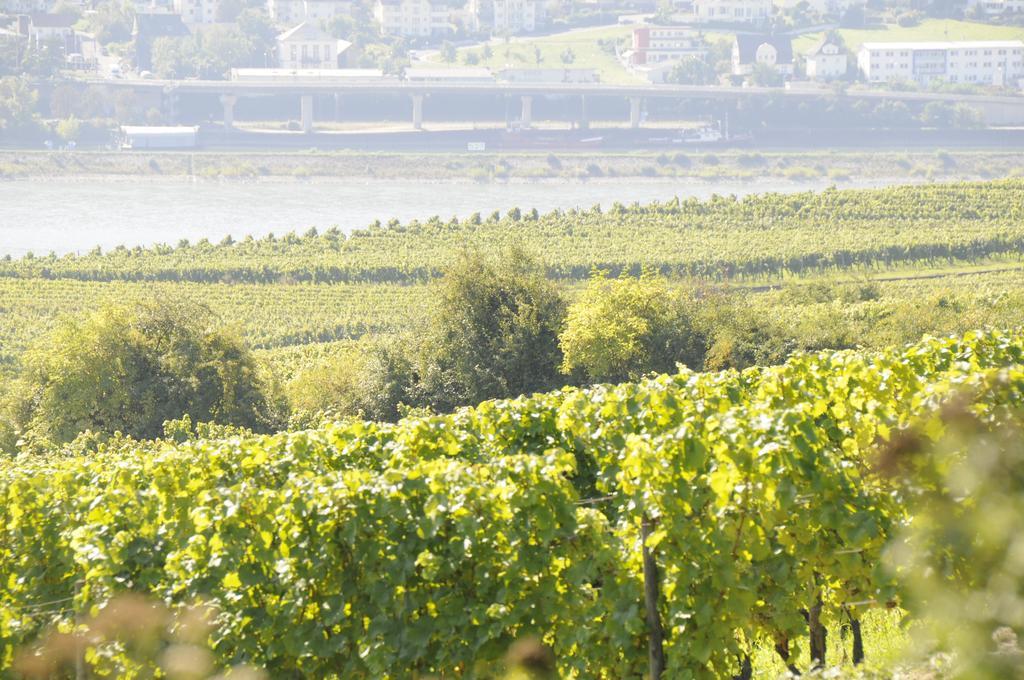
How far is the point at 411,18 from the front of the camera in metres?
177

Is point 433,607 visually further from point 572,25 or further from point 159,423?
point 572,25

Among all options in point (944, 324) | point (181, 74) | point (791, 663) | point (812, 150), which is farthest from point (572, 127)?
point (791, 663)

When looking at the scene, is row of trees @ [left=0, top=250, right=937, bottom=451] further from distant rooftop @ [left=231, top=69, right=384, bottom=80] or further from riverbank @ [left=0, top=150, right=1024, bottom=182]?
distant rooftop @ [left=231, top=69, right=384, bottom=80]

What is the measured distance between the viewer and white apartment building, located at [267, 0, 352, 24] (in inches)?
7200

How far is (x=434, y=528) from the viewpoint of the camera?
988 cm

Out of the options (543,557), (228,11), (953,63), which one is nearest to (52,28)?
(228,11)

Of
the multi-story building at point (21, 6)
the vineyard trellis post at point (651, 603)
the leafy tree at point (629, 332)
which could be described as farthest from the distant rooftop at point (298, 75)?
the vineyard trellis post at point (651, 603)

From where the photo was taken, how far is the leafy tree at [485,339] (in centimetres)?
2911

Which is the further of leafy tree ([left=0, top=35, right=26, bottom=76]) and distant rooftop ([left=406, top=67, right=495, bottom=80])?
distant rooftop ([left=406, top=67, right=495, bottom=80])

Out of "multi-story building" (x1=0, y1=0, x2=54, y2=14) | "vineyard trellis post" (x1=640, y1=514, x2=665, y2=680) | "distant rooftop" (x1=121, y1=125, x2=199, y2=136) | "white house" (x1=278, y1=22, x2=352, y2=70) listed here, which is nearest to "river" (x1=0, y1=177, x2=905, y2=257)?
"distant rooftop" (x1=121, y1=125, x2=199, y2=136)

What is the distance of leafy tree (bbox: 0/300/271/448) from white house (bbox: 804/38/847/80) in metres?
130

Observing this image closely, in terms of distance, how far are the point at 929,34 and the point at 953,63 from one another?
15472 millimetres

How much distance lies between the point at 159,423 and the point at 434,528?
19.5 meters

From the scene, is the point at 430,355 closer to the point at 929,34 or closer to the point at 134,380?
the point at 134,380
